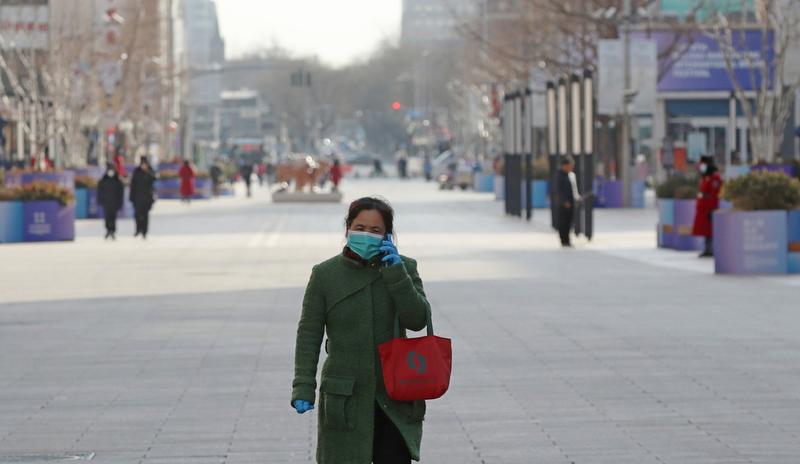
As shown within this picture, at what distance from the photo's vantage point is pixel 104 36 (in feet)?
258

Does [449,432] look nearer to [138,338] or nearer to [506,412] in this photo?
[506,412]

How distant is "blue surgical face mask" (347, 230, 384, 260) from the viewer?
6.77 metres

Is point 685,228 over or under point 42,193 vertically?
under

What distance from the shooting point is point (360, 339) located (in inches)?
273

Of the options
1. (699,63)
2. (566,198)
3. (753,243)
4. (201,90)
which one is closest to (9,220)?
(566,198)

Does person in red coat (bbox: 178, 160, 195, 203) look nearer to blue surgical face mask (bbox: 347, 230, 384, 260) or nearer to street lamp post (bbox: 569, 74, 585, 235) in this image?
street lamp post (bbox: 569, 74, 585, 235)

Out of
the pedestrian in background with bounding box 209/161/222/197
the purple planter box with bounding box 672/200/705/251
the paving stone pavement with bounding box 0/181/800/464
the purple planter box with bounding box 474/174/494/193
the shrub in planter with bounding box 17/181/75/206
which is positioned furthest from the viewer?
the purple planter box with bounding box 474/174/494/193

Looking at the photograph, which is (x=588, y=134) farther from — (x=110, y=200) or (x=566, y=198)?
(x=110, y=200)

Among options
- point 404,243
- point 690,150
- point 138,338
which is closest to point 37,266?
point 404,243

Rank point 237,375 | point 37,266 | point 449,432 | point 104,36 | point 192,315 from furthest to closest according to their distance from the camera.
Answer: point 104,36 → point 37,266 → point 192,315 → point 237,375 → point 449,432

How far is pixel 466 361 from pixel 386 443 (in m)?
7.95

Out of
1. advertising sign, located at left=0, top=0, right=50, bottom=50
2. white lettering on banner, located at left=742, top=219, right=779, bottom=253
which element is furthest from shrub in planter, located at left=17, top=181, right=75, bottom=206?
advertising sign, located at left=0, top=0, right=50, bottom=50

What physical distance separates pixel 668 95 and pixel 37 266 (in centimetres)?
5014

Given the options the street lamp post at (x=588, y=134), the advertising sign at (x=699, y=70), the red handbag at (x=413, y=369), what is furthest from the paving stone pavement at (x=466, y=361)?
the advertising sign at (x=699, y=70)
